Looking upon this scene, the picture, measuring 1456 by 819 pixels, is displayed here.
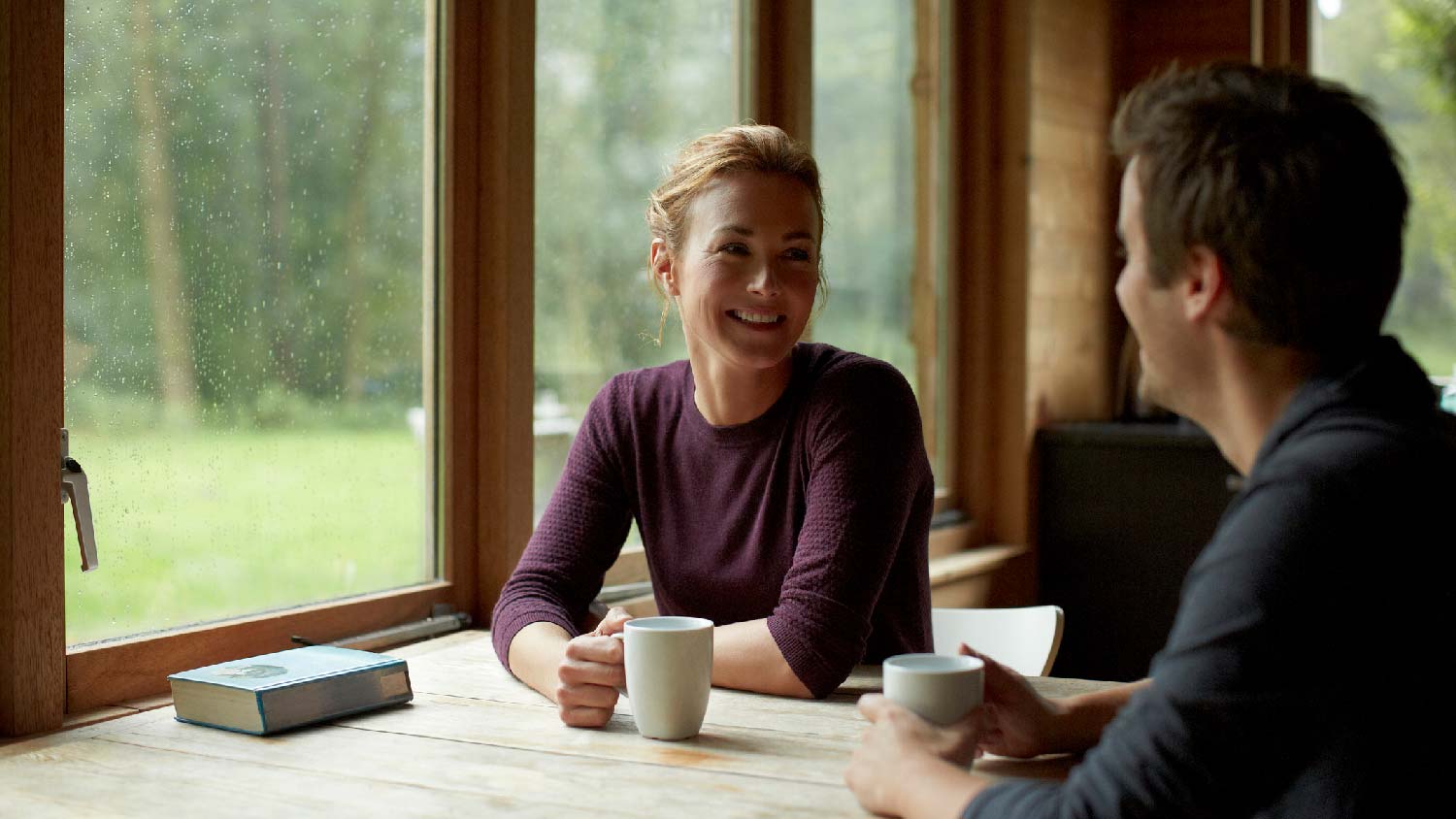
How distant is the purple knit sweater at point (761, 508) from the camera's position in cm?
172

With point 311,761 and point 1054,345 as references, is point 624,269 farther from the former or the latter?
point 1054,345

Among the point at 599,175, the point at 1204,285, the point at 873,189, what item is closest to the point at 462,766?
the point at 1204,285

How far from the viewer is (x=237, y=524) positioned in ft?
6.49

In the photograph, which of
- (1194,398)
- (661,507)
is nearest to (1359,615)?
(1194,398)

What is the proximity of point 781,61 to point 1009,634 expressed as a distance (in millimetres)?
1565

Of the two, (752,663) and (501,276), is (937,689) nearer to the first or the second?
(752,663)

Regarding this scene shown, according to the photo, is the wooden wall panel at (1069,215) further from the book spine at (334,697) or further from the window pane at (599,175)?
the book spine at (334,697)

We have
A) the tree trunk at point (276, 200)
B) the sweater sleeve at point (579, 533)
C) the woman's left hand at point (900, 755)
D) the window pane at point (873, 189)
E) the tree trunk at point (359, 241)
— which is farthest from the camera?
the window pane at point (873, 189)

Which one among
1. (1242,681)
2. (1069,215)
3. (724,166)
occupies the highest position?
(1069,215)

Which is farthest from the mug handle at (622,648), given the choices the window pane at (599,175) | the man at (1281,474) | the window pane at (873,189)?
the window pane at (873,189)

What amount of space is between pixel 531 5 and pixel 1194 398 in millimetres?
1589

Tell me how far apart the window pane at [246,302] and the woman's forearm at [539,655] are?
49cm

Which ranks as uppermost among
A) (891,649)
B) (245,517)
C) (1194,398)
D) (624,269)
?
(624,269)

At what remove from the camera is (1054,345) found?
415 cm
